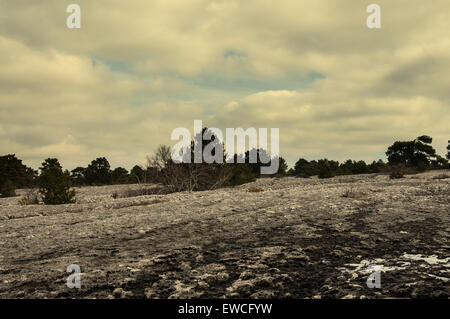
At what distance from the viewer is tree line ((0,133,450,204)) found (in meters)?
23.6

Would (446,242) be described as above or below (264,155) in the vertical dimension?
below

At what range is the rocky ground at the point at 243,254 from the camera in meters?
4.25

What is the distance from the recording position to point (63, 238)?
26.7 ft

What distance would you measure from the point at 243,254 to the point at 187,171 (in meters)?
27.6

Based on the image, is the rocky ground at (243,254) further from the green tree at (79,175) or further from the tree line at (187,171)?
the green tree at (79,175)

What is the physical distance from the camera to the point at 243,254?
18.8 ft

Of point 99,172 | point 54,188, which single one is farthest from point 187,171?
point 99,172

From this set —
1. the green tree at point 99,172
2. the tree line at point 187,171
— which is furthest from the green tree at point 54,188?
the green tree at point 99,172

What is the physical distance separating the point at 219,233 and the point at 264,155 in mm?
64566

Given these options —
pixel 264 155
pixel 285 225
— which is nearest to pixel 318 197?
pixel 285 225

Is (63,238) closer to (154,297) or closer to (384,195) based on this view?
(154,297)

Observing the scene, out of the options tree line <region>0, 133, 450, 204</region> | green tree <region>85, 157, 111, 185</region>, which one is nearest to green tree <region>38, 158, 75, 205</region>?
tree line <region>0, 133, 450, 204</region>

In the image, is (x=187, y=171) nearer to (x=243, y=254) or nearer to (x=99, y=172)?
(x=243, y=254)
